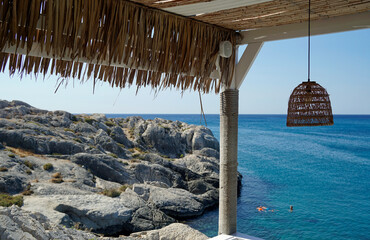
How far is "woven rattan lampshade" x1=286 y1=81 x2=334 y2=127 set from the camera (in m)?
2.11

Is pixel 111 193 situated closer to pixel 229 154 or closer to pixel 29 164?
A: pixel 29 164

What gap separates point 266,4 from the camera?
2457 mm

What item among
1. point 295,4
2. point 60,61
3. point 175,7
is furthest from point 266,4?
point 60,61

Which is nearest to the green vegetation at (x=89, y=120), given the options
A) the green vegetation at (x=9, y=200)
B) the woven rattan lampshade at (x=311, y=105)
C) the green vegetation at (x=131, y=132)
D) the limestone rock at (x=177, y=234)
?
the green vegetation at (x=131, y=132)

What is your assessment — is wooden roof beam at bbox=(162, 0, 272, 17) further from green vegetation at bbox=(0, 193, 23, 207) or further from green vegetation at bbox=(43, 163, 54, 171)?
green vegetation at bbox=(43, 163, 54, 171)

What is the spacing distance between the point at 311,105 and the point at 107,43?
54.7 inches

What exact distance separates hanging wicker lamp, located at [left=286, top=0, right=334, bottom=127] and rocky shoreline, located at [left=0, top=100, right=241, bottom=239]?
3.55m

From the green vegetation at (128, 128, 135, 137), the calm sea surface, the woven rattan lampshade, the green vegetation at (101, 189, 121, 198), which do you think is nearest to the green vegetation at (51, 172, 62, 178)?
the green vegetation at (101, 189, 121, 198)

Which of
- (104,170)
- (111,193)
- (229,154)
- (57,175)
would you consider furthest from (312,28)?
(104,170)

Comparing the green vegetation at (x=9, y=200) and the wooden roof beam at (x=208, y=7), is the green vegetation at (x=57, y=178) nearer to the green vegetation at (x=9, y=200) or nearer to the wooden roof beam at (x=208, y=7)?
the green vegetation at (x=9, y=200)

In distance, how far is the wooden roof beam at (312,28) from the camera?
2.61 meters

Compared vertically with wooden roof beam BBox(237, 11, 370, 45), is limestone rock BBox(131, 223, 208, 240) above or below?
below

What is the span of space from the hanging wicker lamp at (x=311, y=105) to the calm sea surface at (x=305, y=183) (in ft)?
35.4

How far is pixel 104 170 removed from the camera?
1420 cm
